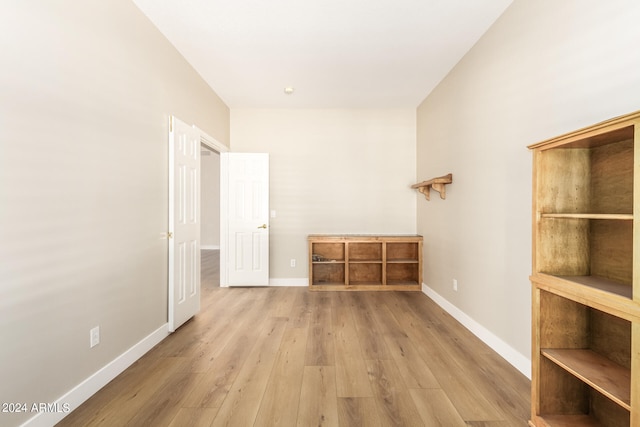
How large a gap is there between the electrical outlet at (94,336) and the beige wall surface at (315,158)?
2551 millimetres

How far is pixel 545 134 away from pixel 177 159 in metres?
3.00

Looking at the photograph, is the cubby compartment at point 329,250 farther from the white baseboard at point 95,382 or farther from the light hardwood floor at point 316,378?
the white baseboard at point 95,382

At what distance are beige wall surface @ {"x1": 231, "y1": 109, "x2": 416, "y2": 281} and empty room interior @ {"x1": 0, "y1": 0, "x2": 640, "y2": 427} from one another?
44cm

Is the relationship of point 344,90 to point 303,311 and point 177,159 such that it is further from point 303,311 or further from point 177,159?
point 303,311

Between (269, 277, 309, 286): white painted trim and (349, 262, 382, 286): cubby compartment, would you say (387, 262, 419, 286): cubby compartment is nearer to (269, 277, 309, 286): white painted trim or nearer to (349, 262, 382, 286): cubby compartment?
(349, 262, 382, 286): cubby compartment

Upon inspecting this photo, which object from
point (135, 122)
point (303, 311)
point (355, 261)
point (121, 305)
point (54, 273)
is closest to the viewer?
point (54, 273)

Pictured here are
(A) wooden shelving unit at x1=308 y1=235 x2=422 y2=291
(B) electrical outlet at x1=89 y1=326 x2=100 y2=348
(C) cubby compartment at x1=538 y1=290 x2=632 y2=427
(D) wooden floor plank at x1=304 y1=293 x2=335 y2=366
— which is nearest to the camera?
(C) cubby compartment at x1=538 y1=290 x2=632 y2=427

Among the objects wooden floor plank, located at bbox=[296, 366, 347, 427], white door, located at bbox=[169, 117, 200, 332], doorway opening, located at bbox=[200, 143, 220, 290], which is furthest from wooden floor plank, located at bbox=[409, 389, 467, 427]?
doorway opening, located at bbox=[200, 143, 220, 290]

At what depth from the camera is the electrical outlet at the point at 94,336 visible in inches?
66.9

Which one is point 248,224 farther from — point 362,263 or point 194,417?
point 194,417

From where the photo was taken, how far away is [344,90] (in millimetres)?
3502

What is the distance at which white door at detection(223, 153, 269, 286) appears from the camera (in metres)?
4.05

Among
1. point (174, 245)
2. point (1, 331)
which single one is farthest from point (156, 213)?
point (1, 331)

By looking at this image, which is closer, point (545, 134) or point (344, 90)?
point (545, 134)
